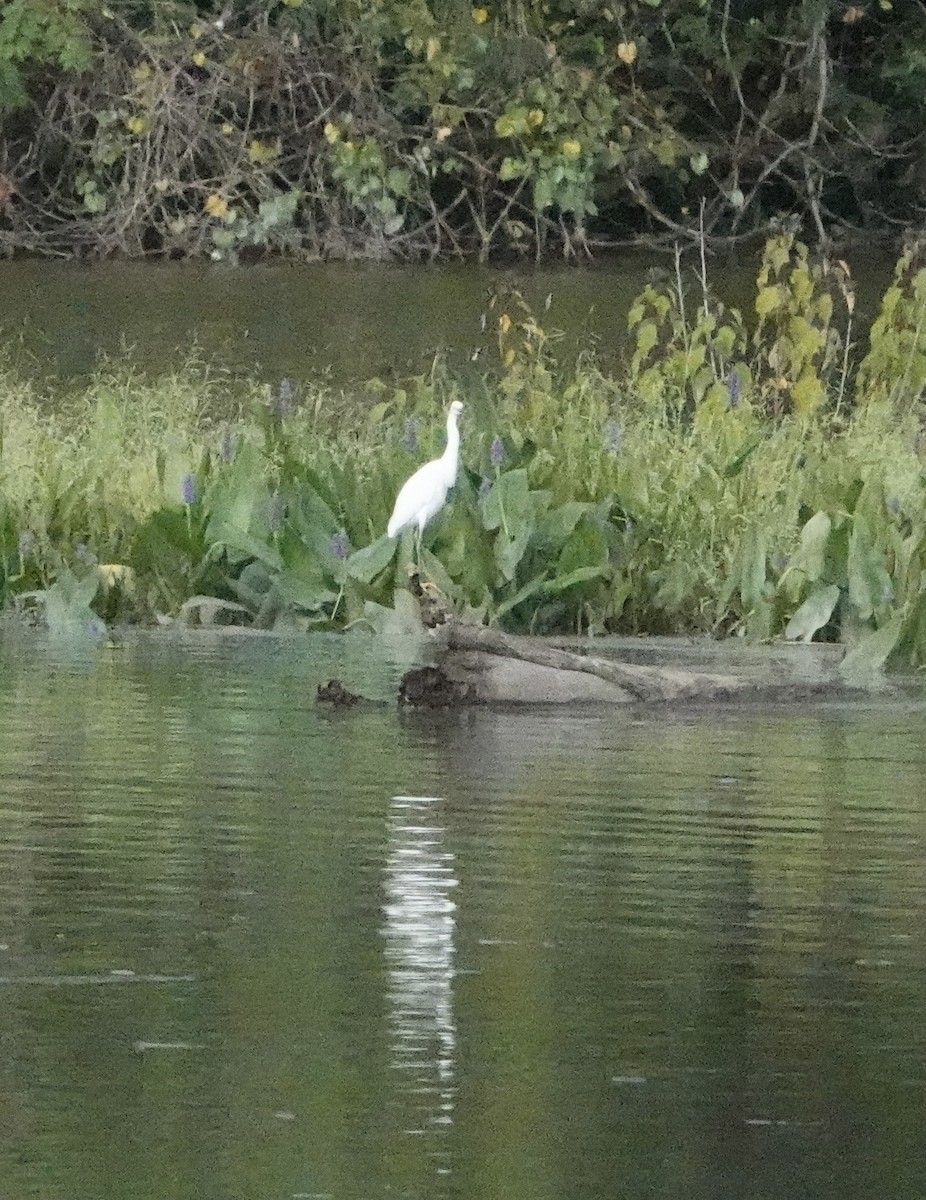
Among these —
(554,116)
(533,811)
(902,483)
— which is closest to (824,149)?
(554,116)

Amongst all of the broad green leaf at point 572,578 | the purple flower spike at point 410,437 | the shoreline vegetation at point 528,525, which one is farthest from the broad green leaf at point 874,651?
the purple flower spike at point 410,437

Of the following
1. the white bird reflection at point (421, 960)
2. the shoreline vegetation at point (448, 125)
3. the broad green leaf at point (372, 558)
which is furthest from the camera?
the shoreline vegetation at point (448, 125)

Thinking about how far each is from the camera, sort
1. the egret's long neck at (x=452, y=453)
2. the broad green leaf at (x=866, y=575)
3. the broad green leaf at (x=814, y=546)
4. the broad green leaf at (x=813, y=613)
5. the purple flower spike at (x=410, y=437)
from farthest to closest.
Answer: the purple flower spike at (x=410, y=437) < the egret's long neck at (x=452, y=453) < the broad green leaf at (x=814, y=546) < the broad green leaf at (x=813, y=613) < the broad green leaf at (x=866, y=575)

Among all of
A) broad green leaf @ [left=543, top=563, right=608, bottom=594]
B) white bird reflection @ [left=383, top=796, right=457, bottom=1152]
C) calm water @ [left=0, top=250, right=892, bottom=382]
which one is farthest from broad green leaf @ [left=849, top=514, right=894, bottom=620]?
calm water @ [left=0, top=250, right=892, bottom=382]

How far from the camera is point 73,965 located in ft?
16.2

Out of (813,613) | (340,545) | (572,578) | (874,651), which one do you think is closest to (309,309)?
(340,545)

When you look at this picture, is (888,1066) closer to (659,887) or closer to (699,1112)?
(699,1112)

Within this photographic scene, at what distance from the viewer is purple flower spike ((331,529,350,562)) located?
10.4 m

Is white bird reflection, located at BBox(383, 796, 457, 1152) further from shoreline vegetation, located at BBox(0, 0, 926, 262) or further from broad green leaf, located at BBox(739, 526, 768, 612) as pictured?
shoreline vegetation, located at BBox(0, 0, 926, 262)

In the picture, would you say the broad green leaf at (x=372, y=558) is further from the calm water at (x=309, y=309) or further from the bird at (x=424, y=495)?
the calm water at (x=309, y=309)

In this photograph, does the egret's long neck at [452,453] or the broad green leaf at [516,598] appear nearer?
the broad green leaf at [516,598]

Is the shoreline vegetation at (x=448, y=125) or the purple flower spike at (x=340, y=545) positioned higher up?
the shoreline vegetation at (x=448, y=125)

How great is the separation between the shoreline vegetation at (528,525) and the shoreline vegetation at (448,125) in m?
13.4

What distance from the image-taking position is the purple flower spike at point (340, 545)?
1045cm
